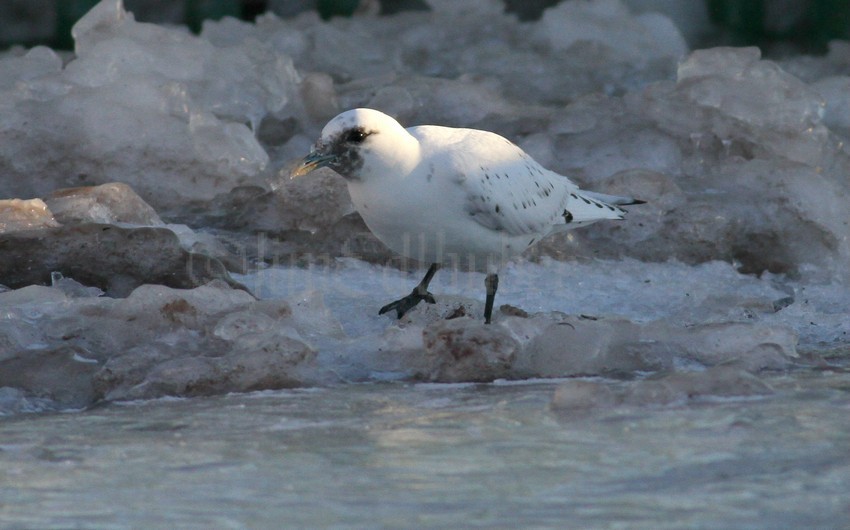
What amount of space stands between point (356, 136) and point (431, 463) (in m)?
1.55

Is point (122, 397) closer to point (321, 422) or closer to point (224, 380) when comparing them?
point (224, 380)

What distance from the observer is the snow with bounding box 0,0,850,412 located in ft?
13.0

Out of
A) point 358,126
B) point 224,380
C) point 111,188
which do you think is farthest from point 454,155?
point 111,188

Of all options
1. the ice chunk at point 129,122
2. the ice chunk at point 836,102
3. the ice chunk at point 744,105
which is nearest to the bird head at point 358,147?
the ice chunk at point 129,122

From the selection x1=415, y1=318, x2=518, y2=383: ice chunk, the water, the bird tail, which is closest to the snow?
x1=415, y1=318, x2=518, y2=383: ice chunk

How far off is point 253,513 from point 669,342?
197 cm

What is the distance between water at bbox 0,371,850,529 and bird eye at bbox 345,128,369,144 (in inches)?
35.4

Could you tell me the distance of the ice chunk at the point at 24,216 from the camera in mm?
4997

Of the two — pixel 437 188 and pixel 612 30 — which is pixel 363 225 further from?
pixel 612 30

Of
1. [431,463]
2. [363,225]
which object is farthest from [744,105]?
[431,463]

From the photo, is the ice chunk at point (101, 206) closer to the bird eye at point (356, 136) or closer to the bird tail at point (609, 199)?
the bird eye at point (356, 136)

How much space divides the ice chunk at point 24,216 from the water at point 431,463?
1674 mm

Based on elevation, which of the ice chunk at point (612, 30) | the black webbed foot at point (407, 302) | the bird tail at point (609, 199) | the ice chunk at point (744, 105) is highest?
the ice chunk at point (612, 30)

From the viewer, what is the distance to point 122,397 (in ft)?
12.0
